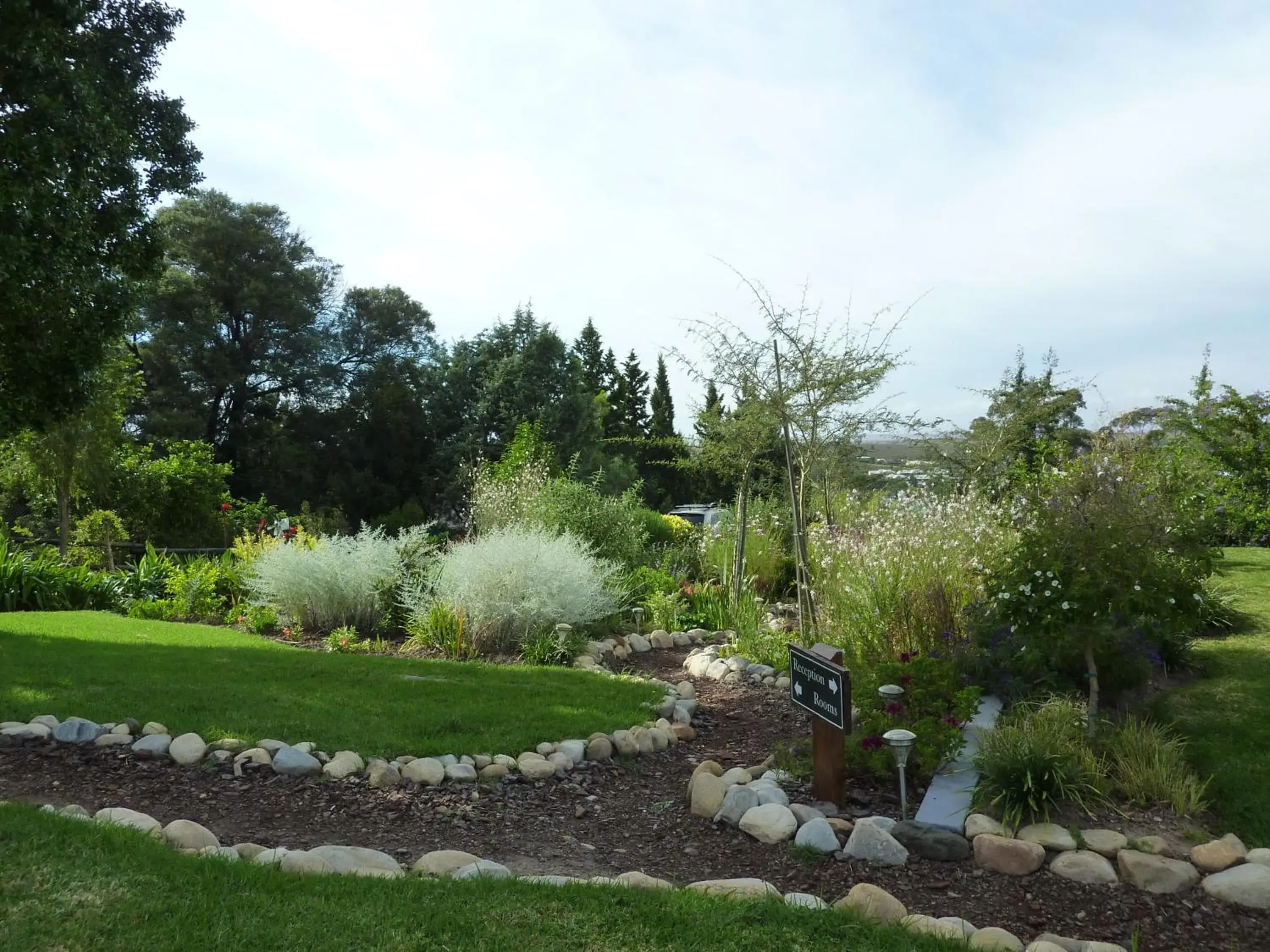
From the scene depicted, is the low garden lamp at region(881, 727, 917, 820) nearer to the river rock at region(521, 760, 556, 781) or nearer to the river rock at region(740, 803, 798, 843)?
the river rock at region(740, 803, 798, 843)

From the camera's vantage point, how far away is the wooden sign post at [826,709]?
3.77m

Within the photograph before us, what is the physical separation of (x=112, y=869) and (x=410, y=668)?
3520mm

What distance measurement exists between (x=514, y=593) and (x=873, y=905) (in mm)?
4936

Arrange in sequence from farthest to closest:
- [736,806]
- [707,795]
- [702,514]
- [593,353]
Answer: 1. [593,353]
2. [702,514]
3. [707,795]
4. [736,806]

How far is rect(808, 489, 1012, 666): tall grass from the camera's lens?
5.87 m

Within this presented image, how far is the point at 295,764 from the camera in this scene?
4223 millimetres

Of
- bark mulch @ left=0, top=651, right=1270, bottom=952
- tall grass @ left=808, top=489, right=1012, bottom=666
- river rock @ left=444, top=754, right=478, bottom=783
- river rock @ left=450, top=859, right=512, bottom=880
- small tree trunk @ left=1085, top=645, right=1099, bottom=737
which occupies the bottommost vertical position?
bark mulch @ left=0, top=651, right=1270, bottom=952

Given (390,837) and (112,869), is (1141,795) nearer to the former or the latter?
(390,837)

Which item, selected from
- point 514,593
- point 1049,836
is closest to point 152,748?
point 514,593

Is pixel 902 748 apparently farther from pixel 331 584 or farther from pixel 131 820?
pixel 331 584

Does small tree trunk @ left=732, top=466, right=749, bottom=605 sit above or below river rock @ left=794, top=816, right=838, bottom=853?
above

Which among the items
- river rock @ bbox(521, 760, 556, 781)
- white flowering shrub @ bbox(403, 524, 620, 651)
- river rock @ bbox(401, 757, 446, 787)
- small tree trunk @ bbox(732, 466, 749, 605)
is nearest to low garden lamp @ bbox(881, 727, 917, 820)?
river rock @ bbox(521, 760, 556, 781)

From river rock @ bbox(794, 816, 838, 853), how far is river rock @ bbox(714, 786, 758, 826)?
0.29 m

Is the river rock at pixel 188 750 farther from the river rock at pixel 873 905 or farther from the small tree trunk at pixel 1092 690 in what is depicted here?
the small tree trunk at pixel 1092 690
